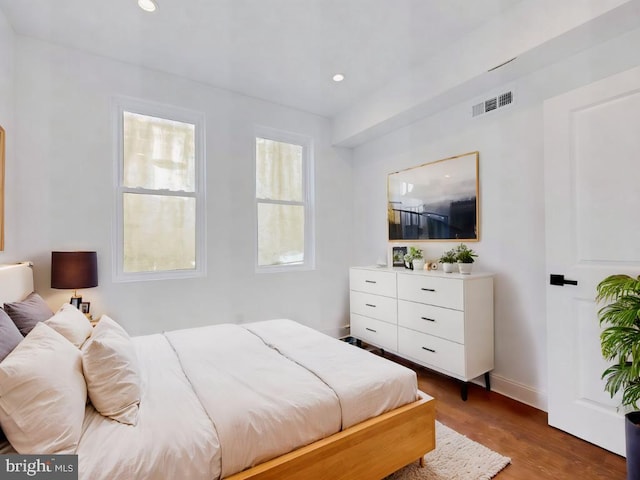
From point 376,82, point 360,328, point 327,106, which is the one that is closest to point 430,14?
point 376,82

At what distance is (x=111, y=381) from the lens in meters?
1.29

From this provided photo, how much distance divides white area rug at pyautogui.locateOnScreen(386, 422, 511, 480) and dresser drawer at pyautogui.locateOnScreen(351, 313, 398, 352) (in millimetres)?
1119

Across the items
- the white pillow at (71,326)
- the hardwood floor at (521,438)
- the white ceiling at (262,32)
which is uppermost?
the white ceiling at (262,32)

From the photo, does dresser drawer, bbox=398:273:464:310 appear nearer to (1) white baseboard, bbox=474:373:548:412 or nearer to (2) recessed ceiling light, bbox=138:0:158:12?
(1) white baseboard, bbox=474:373:548:412

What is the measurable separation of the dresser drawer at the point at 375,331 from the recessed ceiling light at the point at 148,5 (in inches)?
125

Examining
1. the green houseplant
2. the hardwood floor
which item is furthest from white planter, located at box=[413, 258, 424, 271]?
the hardwood floor

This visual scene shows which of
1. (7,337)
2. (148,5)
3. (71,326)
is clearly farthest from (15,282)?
(148,5)

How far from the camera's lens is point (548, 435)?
203 cm

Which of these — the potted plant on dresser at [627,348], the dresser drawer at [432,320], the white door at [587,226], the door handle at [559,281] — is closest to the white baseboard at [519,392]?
the white door at [587,226]

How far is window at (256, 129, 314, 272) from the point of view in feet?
11.9

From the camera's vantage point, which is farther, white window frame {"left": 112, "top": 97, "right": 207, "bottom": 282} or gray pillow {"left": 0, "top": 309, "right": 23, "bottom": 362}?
white window frame {"left": 112, "top": 97, "right": 207, "bottom": 282}

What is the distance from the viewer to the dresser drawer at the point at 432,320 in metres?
2.49

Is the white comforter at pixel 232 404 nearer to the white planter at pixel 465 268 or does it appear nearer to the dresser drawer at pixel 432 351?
the dresser drawer at pixel 432 351

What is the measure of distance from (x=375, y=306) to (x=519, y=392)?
1.37 m
